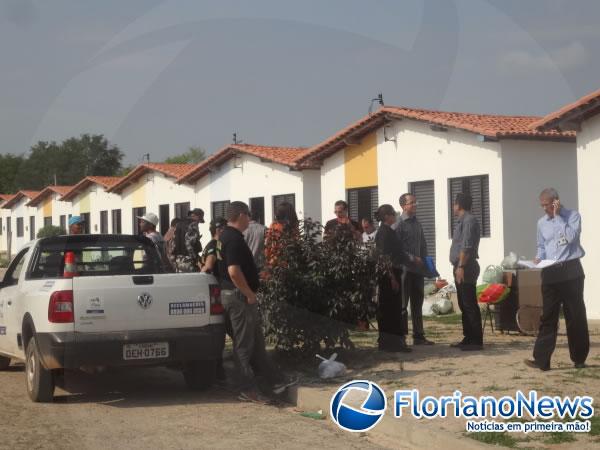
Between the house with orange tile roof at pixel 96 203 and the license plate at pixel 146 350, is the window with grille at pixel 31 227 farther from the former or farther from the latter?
the license plate at pixel 146 350

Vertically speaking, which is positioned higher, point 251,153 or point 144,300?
point 251,153

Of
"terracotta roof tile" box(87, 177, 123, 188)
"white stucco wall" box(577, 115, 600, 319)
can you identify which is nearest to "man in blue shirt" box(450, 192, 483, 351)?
"white stucco wall" box(577, 115, 600, 319)

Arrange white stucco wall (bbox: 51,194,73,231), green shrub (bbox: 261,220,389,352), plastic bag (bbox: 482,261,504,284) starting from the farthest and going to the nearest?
white stucco wall (bbox: 51,194,73,231) < plastic bag (bbox: 482,261,504,284) < green shrub (bbox: 261,220,389,352)

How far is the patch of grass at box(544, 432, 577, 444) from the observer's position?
662cm

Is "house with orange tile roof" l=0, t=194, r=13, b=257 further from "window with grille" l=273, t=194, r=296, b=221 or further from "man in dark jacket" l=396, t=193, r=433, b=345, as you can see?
"man in dark jacket" l=396, t=193, r=433, b=345

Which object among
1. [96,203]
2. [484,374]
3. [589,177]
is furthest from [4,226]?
[484,374]

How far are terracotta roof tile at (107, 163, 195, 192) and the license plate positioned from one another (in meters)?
26.7

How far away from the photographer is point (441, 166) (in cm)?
2167

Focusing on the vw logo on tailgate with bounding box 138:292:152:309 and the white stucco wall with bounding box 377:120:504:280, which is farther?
the white stucco wall with bounding box 377:120:504:280

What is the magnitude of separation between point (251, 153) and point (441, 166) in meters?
9.57

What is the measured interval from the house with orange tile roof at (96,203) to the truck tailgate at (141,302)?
33.0 m

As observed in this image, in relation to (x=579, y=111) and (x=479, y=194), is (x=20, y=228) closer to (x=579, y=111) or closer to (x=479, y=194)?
(x=479, y=194)

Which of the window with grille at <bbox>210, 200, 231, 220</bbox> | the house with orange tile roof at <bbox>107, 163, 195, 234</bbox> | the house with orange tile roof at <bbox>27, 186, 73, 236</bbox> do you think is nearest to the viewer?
the window with grille at <bbox>210, 200, 231, 220</bbox>

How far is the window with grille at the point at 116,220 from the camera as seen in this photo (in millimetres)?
42656
